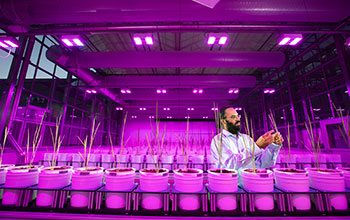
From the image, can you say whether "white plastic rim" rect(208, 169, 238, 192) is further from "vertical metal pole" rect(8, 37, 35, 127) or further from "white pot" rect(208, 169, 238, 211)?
"vertical metal pole" rect(8, 37, 35, 127)

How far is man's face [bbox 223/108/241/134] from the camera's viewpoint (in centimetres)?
169

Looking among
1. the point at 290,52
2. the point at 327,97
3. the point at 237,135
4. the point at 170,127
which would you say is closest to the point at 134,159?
the point at 237,135

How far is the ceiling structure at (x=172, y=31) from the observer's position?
10.3 ft

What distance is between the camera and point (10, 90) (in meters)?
4.46

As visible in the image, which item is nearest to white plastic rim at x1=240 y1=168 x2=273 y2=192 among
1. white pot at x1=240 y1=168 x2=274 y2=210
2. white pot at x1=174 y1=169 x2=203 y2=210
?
white pot at x1=240 y1=168 x2=274 y2=210

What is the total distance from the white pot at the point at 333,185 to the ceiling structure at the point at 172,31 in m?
3.23

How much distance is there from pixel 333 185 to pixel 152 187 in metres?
1.06

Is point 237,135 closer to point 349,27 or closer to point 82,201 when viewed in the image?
point 82,201

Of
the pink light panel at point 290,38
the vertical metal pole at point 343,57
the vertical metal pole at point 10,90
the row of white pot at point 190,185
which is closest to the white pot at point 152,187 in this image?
the row of white pot at point 190,185

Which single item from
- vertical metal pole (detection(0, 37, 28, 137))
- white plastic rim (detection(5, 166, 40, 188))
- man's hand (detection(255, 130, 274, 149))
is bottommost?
white plastic rim (detection(5, 166, 40, 188))

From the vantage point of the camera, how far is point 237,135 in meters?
1.81

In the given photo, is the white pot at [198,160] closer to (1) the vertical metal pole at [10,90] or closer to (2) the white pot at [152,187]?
(2) the white pot at [152,187]

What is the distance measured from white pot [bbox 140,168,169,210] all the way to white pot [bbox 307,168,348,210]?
3.05 feet

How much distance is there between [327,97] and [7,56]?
980cm
